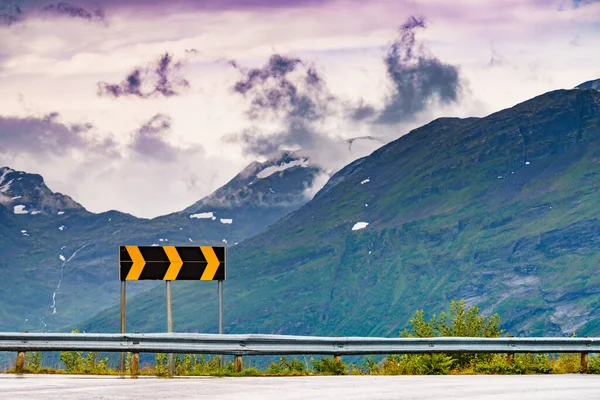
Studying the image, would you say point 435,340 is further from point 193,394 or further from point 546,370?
point 193,394

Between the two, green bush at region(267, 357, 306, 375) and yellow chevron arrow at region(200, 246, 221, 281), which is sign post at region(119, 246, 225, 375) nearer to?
yellow chevron arrow at region(200, 246, 221, 281)

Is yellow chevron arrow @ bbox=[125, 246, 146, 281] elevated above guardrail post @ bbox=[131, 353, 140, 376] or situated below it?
above

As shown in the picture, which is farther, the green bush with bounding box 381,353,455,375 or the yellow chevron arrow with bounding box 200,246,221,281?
the yellow chevron arrow with bounding box 200,246,221,281

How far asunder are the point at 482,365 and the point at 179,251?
24.2 ft

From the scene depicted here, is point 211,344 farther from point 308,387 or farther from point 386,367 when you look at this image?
point 386,367

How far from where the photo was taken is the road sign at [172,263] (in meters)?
24.5

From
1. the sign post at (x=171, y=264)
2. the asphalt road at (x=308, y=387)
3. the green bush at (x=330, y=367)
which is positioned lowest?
the asphalt road at (x=308, y=387)

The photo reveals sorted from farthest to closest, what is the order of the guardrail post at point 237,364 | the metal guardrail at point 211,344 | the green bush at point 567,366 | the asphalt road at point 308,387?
1. the green bush at point 567,366
2. the guardrail post at point 237,364
3. the metal guardrail at point 211,344
4. the asphalt road at point 308,387

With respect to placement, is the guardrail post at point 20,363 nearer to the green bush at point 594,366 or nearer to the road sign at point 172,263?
the road sign at point 172,263

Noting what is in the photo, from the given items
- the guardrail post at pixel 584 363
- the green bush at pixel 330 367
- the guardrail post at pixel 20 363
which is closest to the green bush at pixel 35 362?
the guardrail post at pixel 20 363

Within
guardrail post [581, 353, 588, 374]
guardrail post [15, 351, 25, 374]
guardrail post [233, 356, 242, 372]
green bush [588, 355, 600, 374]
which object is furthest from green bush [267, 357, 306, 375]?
green bush [588, 355, 600, 374]

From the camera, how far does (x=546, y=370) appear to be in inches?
927

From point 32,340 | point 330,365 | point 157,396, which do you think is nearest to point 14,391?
point 157,396

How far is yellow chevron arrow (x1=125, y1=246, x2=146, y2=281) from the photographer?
24.5 metres
